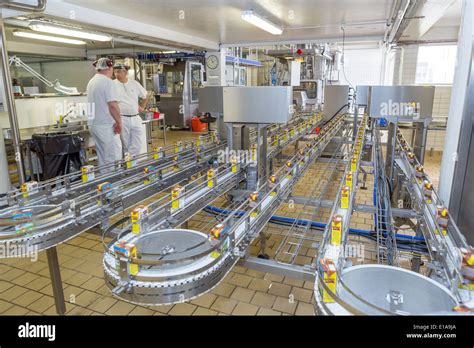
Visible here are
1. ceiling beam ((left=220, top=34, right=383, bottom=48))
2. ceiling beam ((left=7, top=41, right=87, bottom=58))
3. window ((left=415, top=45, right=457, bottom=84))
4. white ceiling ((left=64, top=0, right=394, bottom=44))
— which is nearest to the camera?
white ceiling ((left=64, top=0, right=394, bottom=44))

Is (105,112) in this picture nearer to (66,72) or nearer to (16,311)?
(16,311)

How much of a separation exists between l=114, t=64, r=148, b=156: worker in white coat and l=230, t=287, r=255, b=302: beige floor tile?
2.93 metres

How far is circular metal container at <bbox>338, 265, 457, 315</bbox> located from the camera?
120 cm

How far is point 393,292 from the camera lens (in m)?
1.26

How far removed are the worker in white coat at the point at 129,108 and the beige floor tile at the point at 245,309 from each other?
10.2 feet

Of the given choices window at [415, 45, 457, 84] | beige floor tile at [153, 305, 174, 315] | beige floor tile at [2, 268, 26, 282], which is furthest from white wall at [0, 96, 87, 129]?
window at [415, 45, 457, 84]

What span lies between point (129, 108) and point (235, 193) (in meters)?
2.87


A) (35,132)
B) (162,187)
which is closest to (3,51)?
(35,132)

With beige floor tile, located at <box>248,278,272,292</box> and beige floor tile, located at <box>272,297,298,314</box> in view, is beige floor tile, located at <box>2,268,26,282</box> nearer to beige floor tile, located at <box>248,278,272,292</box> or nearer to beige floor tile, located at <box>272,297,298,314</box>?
beige floor tile, located at <box>248,278,272,292</box>

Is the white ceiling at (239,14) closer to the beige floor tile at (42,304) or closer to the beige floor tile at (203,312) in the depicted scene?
the beige floor tile at (42,304)

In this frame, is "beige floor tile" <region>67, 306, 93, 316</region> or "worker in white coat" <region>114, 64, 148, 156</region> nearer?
"beige floor tile" <region>67, 306, 93, 316</region>

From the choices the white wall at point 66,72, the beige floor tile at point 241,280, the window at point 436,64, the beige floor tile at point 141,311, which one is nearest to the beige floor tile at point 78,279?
the beige floor tile at point 141,311

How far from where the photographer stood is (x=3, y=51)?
3811 millimetres

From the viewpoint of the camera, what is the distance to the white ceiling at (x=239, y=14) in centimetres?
446
